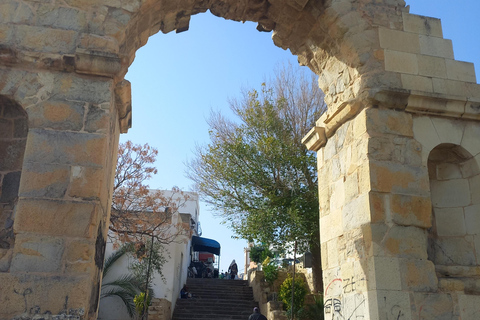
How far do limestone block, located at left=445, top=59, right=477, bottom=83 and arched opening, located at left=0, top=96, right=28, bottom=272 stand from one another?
442 cm

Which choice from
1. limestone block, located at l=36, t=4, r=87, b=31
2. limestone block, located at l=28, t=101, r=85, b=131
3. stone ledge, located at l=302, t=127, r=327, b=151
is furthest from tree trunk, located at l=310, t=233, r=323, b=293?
limestone block, located at l=36, t=4, r=87, b=31

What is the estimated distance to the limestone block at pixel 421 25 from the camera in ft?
16.9

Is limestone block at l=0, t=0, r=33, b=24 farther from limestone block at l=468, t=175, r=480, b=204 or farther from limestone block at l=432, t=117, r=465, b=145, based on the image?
limestone block at l=468, t=175, r=480, b=204

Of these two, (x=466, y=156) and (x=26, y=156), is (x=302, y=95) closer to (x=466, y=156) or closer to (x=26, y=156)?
(x=466, y=156)

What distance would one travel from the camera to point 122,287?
13344 mm

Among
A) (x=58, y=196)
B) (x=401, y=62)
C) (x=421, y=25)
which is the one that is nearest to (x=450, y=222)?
(x=401, y=62)

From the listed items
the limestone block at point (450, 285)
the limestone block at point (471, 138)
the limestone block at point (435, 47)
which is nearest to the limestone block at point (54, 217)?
the limestone block at point (450, 285)

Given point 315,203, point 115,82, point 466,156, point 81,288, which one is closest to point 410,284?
point 466,156

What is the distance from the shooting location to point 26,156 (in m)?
3.87

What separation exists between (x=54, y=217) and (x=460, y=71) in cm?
444

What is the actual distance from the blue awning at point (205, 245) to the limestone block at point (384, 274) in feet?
61.2

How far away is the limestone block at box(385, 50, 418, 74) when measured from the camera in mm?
4891

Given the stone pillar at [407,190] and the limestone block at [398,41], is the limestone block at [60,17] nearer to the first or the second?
the stone pillar at [407,190]

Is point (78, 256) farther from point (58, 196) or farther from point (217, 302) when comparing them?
point (217, 302)
